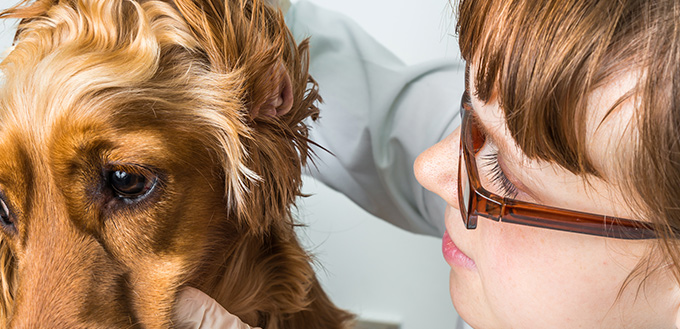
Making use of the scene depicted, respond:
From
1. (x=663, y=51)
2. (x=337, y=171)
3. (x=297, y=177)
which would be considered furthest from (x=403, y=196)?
(x=663, y=51)

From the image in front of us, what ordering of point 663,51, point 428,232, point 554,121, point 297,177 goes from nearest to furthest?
point 663,51
point 554,121
point 297,177
point 428,232

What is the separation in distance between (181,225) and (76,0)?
0.43 metres

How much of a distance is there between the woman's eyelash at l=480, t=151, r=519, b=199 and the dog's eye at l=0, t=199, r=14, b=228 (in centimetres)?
81

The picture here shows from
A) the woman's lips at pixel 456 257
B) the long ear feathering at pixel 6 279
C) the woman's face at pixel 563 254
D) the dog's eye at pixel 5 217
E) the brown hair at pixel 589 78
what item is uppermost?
the brown hair at pixel 589 78

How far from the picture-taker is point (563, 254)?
0.92m

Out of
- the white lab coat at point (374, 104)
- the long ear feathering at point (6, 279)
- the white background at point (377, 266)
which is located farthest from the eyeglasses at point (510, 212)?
the white background at point (377, 266)

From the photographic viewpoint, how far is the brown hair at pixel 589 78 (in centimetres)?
68

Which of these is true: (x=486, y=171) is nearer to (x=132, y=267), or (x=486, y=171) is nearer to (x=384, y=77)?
(x=132, y=267)

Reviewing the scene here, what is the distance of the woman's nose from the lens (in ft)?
3.55

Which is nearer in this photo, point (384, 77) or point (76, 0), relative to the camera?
point (76, 0)

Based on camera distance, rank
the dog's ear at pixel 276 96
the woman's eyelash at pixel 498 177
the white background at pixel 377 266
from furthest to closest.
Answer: the white background at pixel 377 266 < the dog's ear at pixel 276 96 < the woman's eyelash at pixel 498 177

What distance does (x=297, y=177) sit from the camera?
1179 millimetres

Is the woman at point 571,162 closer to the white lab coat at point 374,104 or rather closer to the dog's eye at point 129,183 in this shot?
the dog's eye at point 129,183

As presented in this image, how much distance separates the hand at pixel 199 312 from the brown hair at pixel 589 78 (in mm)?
649
